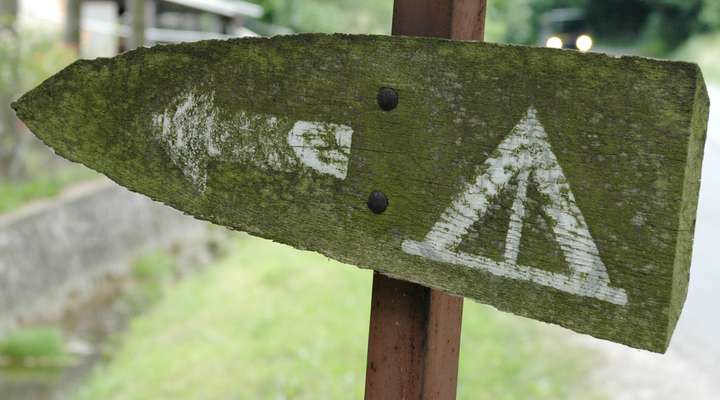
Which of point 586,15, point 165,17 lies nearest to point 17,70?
point 165,17

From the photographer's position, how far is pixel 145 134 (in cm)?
121

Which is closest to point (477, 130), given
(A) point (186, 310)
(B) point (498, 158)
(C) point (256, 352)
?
(B) point (498, 158)

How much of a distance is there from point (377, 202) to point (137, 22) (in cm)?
931

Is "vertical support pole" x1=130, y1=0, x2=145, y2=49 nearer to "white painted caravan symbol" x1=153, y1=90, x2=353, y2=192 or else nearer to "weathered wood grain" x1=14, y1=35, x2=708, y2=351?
"weathered wood grain" x1=14, y1=35, x2=708, y2=351

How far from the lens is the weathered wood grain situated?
2.73 feet

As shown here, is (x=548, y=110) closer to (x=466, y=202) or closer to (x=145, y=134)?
(x=466, y=202)

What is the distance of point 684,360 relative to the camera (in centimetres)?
484

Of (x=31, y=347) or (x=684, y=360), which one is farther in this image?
(x=31, y=347)

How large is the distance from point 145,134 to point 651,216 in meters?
0.75

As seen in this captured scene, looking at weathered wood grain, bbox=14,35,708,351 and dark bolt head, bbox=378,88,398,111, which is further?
dark bolt head, bbox=378,88,398,111

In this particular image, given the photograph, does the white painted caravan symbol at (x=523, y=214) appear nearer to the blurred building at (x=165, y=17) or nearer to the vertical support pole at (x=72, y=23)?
the vertical support pole at (x=72, y=23)

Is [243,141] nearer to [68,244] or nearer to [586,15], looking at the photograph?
[68,244]

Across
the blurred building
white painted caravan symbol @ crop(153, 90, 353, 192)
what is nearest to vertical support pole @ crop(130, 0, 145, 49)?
the blurred building

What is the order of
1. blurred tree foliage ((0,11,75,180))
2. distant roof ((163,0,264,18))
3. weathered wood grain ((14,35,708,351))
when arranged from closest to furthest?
weathered wood grain ((14,35,708,351))
blurred tree foliage ((0,11,75,180))
distant roof ((163,0,264,18))
